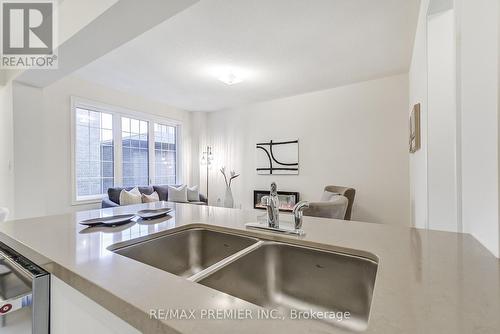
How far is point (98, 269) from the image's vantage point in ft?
2.19

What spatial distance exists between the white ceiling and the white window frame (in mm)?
407

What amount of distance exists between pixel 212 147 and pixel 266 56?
10.6ft

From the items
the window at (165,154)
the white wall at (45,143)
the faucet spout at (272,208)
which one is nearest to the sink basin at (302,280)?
the faucet spout at (272,208)

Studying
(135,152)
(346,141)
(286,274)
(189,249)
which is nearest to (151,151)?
(135,152)

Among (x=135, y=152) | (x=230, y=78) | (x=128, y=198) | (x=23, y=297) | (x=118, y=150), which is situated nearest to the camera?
(x=23, y=297)

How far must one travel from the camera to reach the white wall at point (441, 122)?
1589 mm

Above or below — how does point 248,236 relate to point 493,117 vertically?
below

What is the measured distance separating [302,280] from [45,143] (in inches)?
162

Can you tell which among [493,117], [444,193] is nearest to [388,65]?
[444,193]

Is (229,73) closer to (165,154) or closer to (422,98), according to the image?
(422,98)

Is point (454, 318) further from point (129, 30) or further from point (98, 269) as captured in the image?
point (129, 30)

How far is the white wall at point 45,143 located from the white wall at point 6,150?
83 millimetres

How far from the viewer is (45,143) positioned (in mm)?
3459

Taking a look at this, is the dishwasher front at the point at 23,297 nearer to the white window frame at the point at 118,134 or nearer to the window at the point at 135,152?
the white window frame at the point at 118,134
